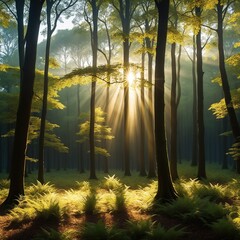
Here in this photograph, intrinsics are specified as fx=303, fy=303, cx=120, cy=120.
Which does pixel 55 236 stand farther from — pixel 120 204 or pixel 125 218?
pixel 120 204

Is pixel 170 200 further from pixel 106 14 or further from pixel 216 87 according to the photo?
pixel 216 87

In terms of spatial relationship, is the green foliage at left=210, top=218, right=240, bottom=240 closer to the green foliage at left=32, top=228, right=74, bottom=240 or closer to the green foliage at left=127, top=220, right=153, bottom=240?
the green foliage at left=127, top=220, right=153, bottom=240

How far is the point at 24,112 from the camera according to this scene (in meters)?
10.5

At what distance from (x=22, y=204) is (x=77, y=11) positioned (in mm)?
19183

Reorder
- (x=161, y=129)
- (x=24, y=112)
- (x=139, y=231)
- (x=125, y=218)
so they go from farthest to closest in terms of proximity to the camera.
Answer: (x=24, y=112) < (x=161, y=129) < (x=125, y=218) < (x=139, y=231)

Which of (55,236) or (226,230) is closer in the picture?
(226,230)

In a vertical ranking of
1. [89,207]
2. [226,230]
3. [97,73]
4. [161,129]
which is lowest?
[226,230]

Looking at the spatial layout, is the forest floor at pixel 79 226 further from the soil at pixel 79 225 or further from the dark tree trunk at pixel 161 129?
the dark tree trunk at pixel 161 129

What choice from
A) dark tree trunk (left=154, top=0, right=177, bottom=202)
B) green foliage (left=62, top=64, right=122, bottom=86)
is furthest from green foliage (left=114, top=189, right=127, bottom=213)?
green foliage (left=62, top=64, right=122, bottom=86)

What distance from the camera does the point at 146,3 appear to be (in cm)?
2152

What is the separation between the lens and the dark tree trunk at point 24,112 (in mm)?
10492

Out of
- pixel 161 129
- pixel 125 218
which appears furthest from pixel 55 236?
pixel 161 129

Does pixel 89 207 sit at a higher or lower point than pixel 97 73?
lower

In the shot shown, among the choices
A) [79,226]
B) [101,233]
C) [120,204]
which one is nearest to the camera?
[101,233]
